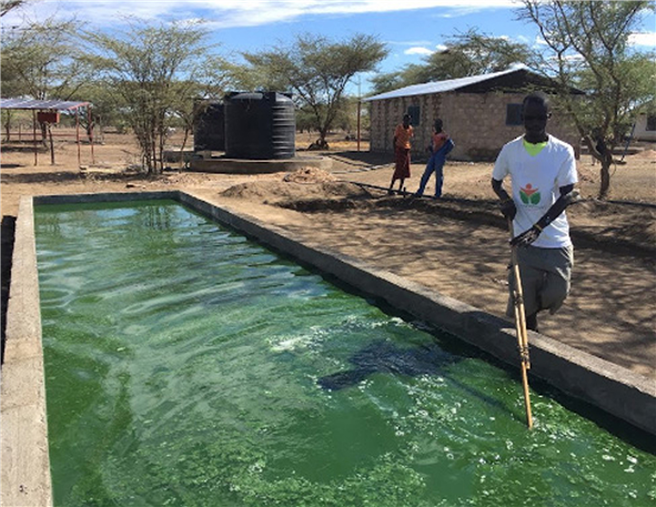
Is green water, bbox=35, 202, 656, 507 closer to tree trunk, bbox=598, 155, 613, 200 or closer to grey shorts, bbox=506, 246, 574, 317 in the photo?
grey shorts, bbox=506, 246, 574, 317

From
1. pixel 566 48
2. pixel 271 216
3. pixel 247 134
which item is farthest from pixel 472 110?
pixel 271 216

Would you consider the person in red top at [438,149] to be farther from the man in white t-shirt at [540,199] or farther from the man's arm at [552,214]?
the man's arm at [552,214]

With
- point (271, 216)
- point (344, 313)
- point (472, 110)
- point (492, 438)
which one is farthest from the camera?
point (472, 110)

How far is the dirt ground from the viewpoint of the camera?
5.04 metres

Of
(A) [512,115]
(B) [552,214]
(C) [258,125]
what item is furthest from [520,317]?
(A) [512,115]

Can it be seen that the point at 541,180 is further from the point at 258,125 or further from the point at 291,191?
the point at 258,125

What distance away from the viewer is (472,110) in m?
21.6

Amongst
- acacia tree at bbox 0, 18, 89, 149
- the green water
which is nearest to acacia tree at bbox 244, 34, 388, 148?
acacia tree at bbox 0, 18, 89, 149

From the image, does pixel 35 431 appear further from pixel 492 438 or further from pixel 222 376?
pixel 492 438

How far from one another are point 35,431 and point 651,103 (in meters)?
12.5

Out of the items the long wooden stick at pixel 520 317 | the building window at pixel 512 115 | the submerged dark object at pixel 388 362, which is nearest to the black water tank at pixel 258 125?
the building window at pixel 512 115

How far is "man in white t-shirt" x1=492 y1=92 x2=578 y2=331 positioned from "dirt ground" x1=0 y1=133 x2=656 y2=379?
82cm

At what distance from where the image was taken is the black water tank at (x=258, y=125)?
19.0 meters

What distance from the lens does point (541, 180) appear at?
12.2ft
